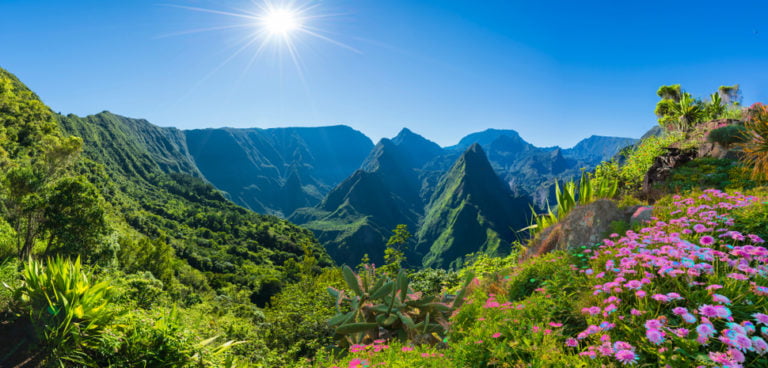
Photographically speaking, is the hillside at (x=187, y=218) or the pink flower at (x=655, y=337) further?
the hillside at (x=187, y=218)

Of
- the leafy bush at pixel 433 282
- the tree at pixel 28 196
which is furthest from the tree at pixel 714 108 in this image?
the tree at pixel 28 196

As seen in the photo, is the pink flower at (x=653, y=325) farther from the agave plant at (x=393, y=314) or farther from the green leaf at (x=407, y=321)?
the green leaf at (x=407, y=321)

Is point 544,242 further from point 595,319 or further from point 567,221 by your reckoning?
point 595,319

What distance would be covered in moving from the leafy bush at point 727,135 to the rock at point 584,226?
17.9 feet

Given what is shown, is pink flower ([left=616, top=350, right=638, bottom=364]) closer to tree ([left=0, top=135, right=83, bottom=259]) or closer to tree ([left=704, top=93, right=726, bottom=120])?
tree ([left=0, top=135, right=83, bottom=259])

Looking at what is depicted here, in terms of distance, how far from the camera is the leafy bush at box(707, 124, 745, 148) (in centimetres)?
805

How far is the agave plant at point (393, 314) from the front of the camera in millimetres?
5062

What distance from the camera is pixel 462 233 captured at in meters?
167

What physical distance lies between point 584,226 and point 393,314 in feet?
13.3

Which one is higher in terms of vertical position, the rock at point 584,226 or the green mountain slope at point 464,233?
the rock at point 584,226

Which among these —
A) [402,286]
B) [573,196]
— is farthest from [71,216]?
[573,196]

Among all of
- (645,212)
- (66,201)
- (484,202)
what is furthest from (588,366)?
(484,202)

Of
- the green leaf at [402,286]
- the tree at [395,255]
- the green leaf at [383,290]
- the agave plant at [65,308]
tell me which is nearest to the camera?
the agave plant at [65,308]

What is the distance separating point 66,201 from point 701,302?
15.3 m
